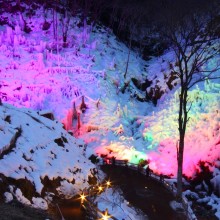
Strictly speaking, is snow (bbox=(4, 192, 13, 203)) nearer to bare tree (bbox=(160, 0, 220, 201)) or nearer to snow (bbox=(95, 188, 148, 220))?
snow (bbox=(95, 188, 148, 220))

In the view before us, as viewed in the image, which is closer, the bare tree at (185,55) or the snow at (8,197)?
the snow at (8,197)

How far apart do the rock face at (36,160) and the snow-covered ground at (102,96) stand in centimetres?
52

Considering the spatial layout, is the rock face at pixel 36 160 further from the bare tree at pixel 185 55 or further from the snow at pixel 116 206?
the bare tree at pixel 185 55

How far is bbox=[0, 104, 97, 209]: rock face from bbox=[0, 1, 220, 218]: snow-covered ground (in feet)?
1.71

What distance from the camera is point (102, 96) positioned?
34.0m

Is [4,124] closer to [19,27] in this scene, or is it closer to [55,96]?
[55,96]

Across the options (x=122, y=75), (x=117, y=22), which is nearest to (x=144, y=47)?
(x=117, y=22)

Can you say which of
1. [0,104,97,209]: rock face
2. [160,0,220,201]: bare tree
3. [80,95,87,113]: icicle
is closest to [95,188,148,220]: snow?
[0,104,97,209]: rock face

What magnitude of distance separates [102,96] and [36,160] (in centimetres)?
1938

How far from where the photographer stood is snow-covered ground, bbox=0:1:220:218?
1097 inches

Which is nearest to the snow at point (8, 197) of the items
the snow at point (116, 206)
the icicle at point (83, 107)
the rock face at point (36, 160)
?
the rock face at point (36, 160)

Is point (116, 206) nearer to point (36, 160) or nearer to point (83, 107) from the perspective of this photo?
point (36, 160)

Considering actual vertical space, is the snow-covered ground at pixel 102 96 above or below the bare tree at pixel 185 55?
below

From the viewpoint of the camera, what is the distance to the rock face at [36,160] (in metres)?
12.5
